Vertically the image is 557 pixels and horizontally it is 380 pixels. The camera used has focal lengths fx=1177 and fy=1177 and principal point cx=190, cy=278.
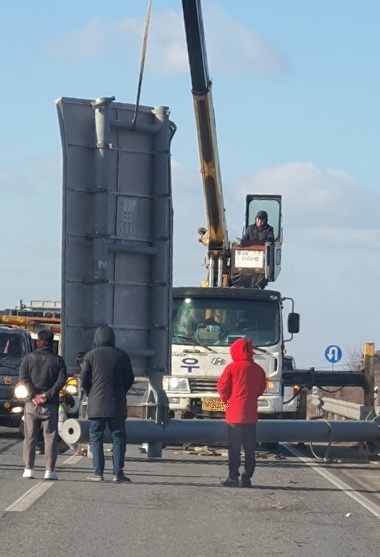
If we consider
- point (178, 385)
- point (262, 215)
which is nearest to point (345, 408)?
point (178, 385)

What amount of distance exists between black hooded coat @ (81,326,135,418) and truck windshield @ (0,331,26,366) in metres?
8.19

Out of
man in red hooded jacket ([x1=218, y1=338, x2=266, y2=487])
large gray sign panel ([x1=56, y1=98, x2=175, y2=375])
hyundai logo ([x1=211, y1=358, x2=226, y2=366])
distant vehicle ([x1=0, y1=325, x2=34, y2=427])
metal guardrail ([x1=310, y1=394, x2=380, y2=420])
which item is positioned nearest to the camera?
man in red hooded jacket ([x1=218, y1=338, x2=266, y2=487])

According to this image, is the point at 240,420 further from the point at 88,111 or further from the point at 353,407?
the point at 353,407

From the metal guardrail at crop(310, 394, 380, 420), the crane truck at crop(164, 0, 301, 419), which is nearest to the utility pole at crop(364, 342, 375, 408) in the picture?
the metal guardrail at crop(310, 394, 380, 420)

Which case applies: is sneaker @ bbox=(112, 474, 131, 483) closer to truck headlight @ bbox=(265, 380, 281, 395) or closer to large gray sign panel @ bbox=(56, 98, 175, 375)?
large gray sign panel @ bbox=(56, 98, 175, 375)

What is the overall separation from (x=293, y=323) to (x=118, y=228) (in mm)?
5750

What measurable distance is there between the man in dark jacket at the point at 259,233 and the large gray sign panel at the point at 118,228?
7289mm

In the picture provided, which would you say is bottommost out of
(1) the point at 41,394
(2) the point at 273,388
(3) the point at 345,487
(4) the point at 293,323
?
(3) the point at 345,487

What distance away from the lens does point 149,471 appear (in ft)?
51.3

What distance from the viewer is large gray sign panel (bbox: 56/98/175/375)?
601 inches

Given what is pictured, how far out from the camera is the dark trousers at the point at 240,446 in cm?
1419

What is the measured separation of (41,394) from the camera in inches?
561

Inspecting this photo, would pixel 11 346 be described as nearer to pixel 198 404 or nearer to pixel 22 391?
pixel 198 404

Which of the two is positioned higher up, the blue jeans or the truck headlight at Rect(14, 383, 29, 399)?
the truck headlight at Rect(14, 383, 29, 399)
